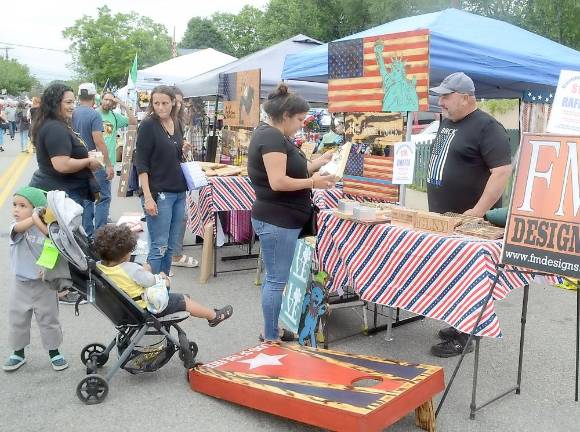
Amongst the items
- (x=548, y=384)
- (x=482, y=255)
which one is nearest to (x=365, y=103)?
(x=482, y=255)

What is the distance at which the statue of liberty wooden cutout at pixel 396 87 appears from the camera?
186 inches

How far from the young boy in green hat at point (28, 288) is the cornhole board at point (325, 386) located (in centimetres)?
101

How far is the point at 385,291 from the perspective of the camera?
153 inches

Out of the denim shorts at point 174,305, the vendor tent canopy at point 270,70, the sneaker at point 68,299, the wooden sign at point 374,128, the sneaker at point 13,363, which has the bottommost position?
the sneaker at point 68,299

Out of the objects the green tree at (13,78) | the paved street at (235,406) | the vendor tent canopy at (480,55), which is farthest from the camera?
the green tree at (13,78)

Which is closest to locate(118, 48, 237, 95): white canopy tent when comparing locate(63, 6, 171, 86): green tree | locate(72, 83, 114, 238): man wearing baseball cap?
locate(72, 83, 114, 238): man wearing baseball cap

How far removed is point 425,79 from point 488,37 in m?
2.33

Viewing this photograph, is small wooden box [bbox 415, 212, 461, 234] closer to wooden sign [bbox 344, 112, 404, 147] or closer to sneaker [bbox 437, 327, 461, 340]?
sneaker [bbox 437, 327, 461, 340]

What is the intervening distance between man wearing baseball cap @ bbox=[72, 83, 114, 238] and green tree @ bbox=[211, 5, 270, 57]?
69422 mm

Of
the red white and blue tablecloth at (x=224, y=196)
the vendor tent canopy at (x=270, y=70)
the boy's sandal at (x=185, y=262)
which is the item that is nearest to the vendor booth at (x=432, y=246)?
the red white and blue tablecloth at (x=224, y=196)

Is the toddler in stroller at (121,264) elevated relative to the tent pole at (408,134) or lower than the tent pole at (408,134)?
lower

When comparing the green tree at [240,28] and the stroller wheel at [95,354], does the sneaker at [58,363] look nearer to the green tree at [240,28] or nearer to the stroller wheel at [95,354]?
the stroller wheel at [95,354]

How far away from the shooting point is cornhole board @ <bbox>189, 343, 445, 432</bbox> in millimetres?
2898

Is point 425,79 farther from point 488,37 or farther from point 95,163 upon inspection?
point 95,163
